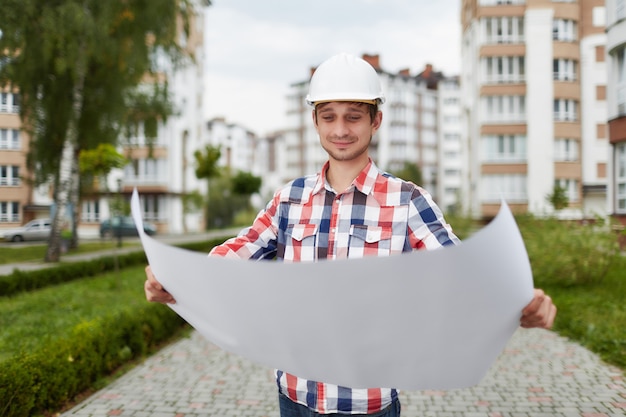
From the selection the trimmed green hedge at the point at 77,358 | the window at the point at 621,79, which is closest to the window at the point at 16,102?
the trimmed green hedge at the point at 77,358

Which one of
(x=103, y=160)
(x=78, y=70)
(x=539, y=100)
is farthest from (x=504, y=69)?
(x=103, y=160)

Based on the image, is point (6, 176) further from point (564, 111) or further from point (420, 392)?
point (564, 111)

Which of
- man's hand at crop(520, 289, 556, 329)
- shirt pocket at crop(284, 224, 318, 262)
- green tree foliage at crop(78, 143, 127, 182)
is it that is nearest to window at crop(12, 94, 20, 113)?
green tree foliage at crop(78, 143, 127, 182)

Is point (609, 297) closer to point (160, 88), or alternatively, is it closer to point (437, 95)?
point (160, 88)

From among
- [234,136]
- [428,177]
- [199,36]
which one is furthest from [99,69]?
[234,136]

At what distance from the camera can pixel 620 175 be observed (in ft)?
67.7

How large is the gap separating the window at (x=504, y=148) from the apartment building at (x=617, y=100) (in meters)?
20.6

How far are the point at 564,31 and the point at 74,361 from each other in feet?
138

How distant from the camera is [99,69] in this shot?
19.5 metres

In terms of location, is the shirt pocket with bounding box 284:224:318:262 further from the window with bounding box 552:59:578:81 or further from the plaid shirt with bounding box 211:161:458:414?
the window with bounding box 552:59:578:81

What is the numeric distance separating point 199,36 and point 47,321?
48.2 meters

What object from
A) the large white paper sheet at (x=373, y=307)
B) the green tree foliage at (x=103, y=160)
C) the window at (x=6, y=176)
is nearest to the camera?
the large white paper sheet at (x=373, y=307)

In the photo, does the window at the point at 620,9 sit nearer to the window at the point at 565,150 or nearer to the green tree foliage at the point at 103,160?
the green tree foliage at the point at 103,160

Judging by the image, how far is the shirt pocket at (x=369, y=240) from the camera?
71.8 inches
